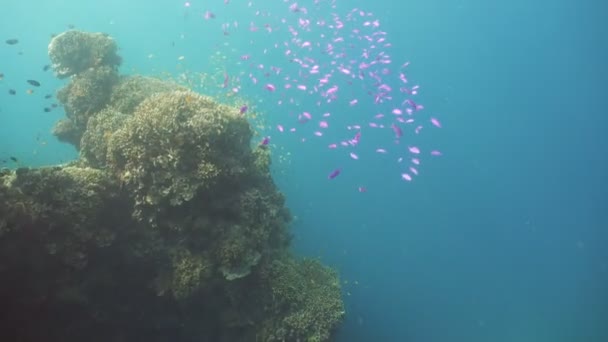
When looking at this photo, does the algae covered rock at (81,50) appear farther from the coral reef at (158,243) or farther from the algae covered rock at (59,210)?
the algae covered rock at (59,210)

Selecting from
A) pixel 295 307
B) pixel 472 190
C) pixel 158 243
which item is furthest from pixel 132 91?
pixel 472 190

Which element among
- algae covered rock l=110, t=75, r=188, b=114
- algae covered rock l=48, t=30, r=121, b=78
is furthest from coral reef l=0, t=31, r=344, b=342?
algae covered rock l=48, t=30, r=121, b=78

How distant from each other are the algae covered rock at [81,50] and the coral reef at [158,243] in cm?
499


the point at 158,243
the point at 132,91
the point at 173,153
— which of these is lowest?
the point at 158,243

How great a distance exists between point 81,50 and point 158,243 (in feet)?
31.9

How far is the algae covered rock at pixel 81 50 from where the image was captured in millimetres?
13641

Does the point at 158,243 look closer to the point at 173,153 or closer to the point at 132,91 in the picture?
the point at 173,153

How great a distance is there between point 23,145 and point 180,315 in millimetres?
51406

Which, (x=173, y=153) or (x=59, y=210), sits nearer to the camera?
(x=59, y=210)

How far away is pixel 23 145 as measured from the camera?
156ft

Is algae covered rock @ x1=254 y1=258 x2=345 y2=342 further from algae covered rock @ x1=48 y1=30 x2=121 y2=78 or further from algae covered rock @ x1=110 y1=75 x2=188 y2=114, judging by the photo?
algae covered rock @ x1=48 y1=30 x2=121 y2=78

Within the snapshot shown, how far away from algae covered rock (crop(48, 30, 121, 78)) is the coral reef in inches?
197

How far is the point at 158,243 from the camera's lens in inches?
320

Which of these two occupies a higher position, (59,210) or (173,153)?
(173,153)
